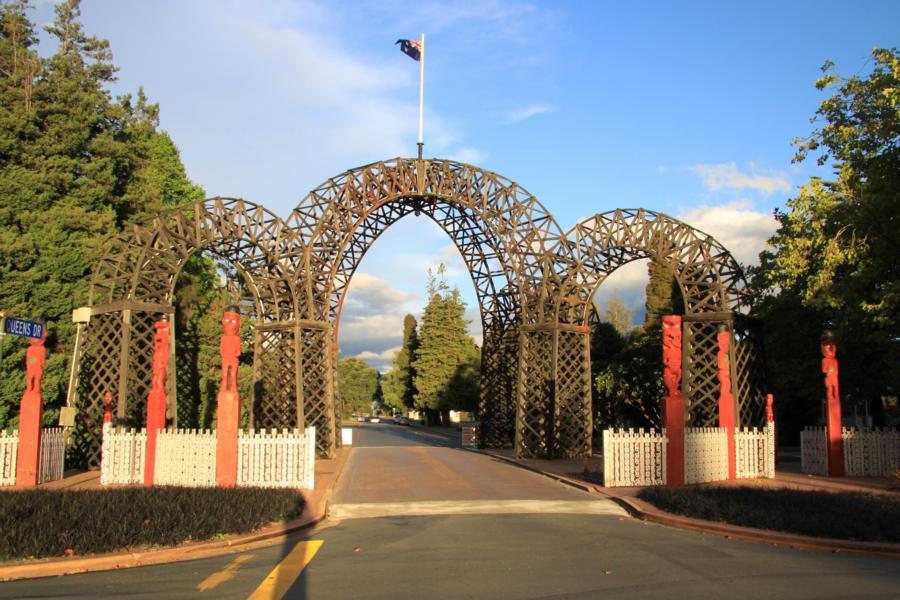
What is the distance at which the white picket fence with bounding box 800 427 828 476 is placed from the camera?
1936 cm

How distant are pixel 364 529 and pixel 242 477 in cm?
461

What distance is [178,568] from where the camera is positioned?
896 cm

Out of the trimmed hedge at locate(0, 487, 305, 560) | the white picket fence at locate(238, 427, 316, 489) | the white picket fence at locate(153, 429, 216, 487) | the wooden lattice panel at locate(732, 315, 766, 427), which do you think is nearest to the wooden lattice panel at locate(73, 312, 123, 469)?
the white picket fence at locate(153, 429, 216, 487)

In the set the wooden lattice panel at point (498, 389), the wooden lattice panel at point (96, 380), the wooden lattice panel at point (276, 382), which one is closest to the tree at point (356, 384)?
the wooden lattice panel at point (498, 389)

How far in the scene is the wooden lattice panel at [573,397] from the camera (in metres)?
23.9

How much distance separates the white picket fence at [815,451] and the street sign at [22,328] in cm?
1828

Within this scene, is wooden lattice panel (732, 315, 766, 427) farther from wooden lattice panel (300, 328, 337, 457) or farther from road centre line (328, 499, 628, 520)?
wooden lattice panel (300, 328, 337, 457)

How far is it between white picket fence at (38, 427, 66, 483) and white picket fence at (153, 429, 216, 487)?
9.39ft

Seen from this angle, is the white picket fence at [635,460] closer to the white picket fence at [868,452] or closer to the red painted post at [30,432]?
the white picket fence at [868,452]

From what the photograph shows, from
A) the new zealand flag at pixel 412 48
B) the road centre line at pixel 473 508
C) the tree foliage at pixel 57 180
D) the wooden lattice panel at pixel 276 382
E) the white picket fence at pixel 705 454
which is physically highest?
the new zealand flag at pixel 412 48

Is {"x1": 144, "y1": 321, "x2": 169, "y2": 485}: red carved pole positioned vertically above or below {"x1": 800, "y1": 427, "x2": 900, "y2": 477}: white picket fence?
above

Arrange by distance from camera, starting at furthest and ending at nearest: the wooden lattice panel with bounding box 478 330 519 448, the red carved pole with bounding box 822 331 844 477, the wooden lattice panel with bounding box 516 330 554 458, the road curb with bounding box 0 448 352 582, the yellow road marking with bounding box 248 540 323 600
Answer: the wooden lattice panel with bounding box 478 330 519 448, the wooden lattice panel with bounding box 516 330 554 458, the red carved pole with bounding box 822 331 844 477, the road curb with bounding box 0 448 352 582, the yellow road marking with bounding box 248 540 323 600

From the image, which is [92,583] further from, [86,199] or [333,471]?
[86,199]

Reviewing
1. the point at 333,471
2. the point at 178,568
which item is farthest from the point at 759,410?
the point at 178,568
